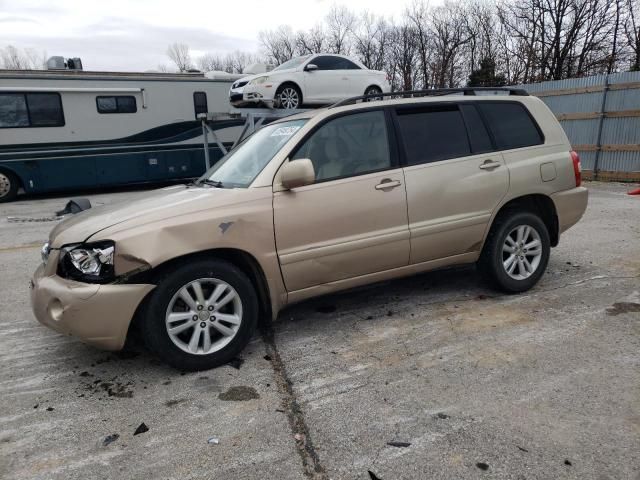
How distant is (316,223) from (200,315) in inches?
41.4

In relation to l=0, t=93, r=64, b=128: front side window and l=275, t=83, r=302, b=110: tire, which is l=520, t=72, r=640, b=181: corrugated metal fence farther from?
l=0, t=93, r=64, b=128: front side window

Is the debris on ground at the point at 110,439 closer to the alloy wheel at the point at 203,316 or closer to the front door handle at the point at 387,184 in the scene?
the alloy wheel at the point at 203,316

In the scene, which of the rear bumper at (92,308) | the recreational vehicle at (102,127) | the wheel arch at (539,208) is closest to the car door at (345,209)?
the rear bumper at (92,308)

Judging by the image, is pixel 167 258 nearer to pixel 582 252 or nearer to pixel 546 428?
pixel 546 428

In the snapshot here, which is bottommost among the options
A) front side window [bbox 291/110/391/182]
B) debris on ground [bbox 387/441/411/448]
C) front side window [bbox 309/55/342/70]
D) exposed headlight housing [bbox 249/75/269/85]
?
debris on ground [bbox 387/441/411/448]

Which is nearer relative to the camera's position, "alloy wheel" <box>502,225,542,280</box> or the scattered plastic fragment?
the scattered plastic fragment

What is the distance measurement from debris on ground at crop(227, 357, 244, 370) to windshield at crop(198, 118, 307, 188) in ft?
4.17

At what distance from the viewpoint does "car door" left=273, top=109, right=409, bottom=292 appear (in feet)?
11.1

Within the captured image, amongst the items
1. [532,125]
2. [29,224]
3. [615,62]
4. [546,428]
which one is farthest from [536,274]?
[615,62]

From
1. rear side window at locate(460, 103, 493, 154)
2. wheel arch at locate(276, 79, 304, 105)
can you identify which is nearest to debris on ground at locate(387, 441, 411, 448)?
rear side window at locate(460, 103, 493, 154)

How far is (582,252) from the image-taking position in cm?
572

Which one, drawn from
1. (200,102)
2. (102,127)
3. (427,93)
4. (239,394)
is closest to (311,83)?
(200,102)

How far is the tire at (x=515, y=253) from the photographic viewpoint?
4.20 metres

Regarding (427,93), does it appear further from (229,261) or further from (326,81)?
(326,81)
